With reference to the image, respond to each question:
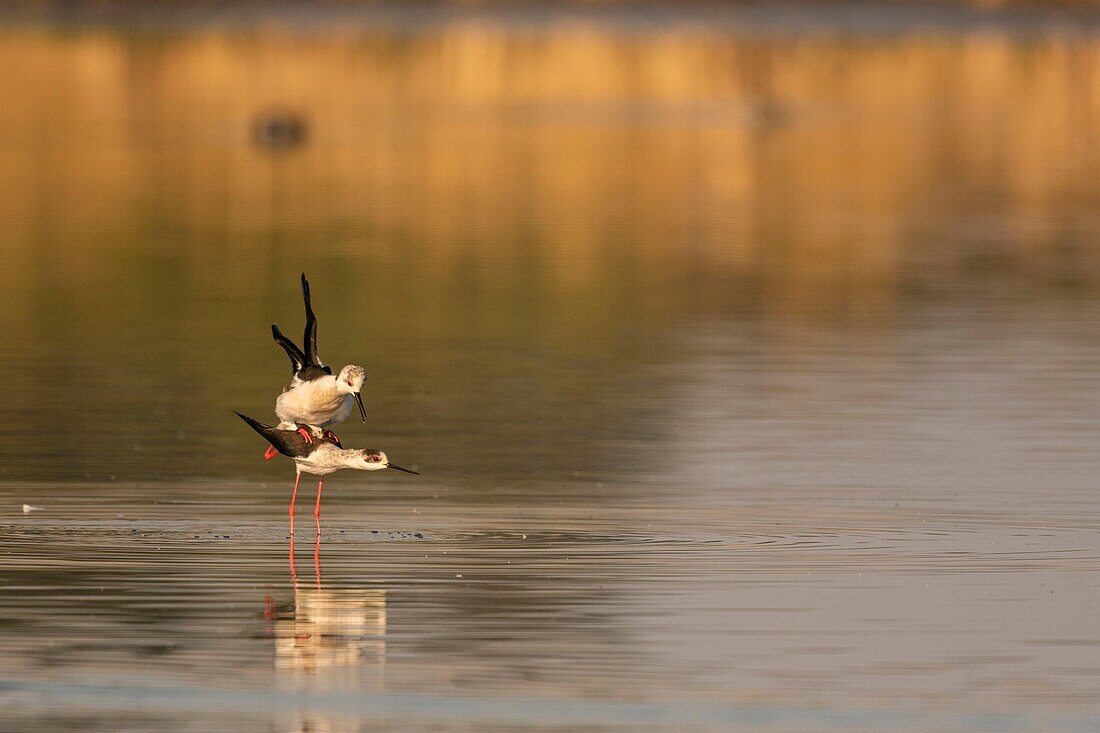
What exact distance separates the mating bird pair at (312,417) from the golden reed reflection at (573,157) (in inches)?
685

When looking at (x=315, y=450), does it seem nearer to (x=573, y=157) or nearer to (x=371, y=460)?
(x=371, y=460)

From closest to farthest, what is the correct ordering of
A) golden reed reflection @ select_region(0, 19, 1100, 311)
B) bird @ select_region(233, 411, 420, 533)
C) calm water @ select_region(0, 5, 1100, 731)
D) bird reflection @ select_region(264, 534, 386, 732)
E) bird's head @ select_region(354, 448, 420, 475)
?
bird reflection @ select_region(264, 534, 386, 732) → calm water @ select_region(0, 5, 1100, 731) → bird's head @ select_region(354, 448, 420, 475) → bird @ select_region(233, 411, 420, 533) → golden reed reflection @ select_region(0, 19, 1100, 311)

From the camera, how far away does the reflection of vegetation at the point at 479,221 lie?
81.6 ft

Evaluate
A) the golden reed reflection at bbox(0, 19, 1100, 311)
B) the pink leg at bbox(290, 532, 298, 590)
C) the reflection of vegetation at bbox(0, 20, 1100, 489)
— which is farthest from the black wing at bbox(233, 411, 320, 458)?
the golden reed reflection at bbox(0, 19, 1100, 311)

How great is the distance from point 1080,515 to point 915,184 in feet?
126

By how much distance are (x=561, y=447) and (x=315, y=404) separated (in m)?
5.27

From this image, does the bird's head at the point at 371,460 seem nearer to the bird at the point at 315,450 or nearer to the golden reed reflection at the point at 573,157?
the bird at the point at 315,450

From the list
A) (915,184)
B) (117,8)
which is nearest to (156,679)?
(915,184)

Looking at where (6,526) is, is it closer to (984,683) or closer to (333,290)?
(984,683)

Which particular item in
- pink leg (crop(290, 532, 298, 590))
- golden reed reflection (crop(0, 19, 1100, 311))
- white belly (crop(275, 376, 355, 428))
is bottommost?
pink leg (crop(290, 532, 298, 590))

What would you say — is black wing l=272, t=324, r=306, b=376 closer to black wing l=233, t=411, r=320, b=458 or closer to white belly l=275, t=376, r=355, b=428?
white belly l=275, t=376, r=355, b=428

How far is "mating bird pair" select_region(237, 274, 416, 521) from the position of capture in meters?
16.2

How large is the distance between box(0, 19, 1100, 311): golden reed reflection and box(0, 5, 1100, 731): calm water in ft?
0.85

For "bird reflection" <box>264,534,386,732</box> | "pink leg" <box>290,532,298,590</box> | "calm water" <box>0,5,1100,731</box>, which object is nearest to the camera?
"bird reflection" <box>264,534,386,732</box>
